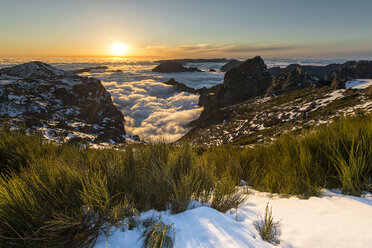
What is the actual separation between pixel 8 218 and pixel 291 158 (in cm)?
331

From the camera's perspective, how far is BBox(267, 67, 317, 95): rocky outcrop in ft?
235

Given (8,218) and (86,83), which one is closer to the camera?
(8,218)

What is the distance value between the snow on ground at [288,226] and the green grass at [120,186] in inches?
6.0

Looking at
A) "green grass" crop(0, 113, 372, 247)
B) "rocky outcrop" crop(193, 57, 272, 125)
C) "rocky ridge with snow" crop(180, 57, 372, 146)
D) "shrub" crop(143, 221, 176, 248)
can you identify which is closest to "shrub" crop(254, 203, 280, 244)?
"green grass" crop(0, 113, 372, 247)

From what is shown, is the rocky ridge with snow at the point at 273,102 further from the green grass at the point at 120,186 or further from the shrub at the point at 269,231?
the shrub at the point at 269,231

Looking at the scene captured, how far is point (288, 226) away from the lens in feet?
4.91

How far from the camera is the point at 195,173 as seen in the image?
7.57 ft

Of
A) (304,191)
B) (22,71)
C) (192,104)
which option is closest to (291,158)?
(304,191)

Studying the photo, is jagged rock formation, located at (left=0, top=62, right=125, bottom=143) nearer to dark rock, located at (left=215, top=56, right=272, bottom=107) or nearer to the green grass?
the green grass

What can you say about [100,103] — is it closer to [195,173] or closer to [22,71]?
[22,71]

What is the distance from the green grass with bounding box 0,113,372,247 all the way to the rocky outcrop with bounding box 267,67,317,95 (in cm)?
7935

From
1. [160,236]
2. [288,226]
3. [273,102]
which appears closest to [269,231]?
[288,226]

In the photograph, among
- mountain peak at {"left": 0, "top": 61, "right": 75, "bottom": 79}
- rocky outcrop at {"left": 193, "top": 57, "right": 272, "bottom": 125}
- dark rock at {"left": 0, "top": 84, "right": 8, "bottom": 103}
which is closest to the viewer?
dark rock at {"left": 0, "top": 84, "right": 8, "bottom": 103}

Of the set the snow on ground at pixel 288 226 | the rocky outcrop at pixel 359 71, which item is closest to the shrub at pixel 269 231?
the snow on ground at pixel 288 226
